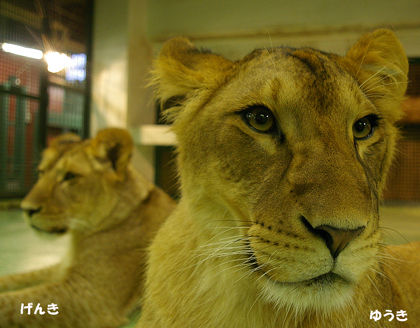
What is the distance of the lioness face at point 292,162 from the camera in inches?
35.9

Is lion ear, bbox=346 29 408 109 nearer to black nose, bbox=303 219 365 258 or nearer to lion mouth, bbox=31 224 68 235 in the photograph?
black nose, bbox=303 219 365 258

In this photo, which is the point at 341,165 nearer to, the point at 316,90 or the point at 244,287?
the point at 316,90

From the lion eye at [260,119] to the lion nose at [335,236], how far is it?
38cm

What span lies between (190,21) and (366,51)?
1.02 metres

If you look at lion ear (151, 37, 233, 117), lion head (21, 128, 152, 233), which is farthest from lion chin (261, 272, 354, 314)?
lion head (21, 128, 152, 233)

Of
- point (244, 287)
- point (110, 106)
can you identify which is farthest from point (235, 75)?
point (110, 106)

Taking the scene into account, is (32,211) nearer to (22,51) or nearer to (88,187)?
(88,187)

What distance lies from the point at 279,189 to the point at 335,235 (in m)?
0.20

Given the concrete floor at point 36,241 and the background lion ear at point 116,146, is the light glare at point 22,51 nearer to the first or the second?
the background lion ear at point 116,146

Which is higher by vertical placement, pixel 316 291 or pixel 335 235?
pixel 335 235

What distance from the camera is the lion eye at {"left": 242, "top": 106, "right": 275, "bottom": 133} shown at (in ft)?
3.82

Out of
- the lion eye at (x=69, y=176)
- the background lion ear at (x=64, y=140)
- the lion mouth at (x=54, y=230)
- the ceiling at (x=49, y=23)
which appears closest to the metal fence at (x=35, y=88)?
the ceiling at (x=49, y=23)

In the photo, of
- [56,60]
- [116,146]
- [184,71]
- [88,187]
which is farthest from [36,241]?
[184,71]

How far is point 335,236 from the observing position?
87 cm
